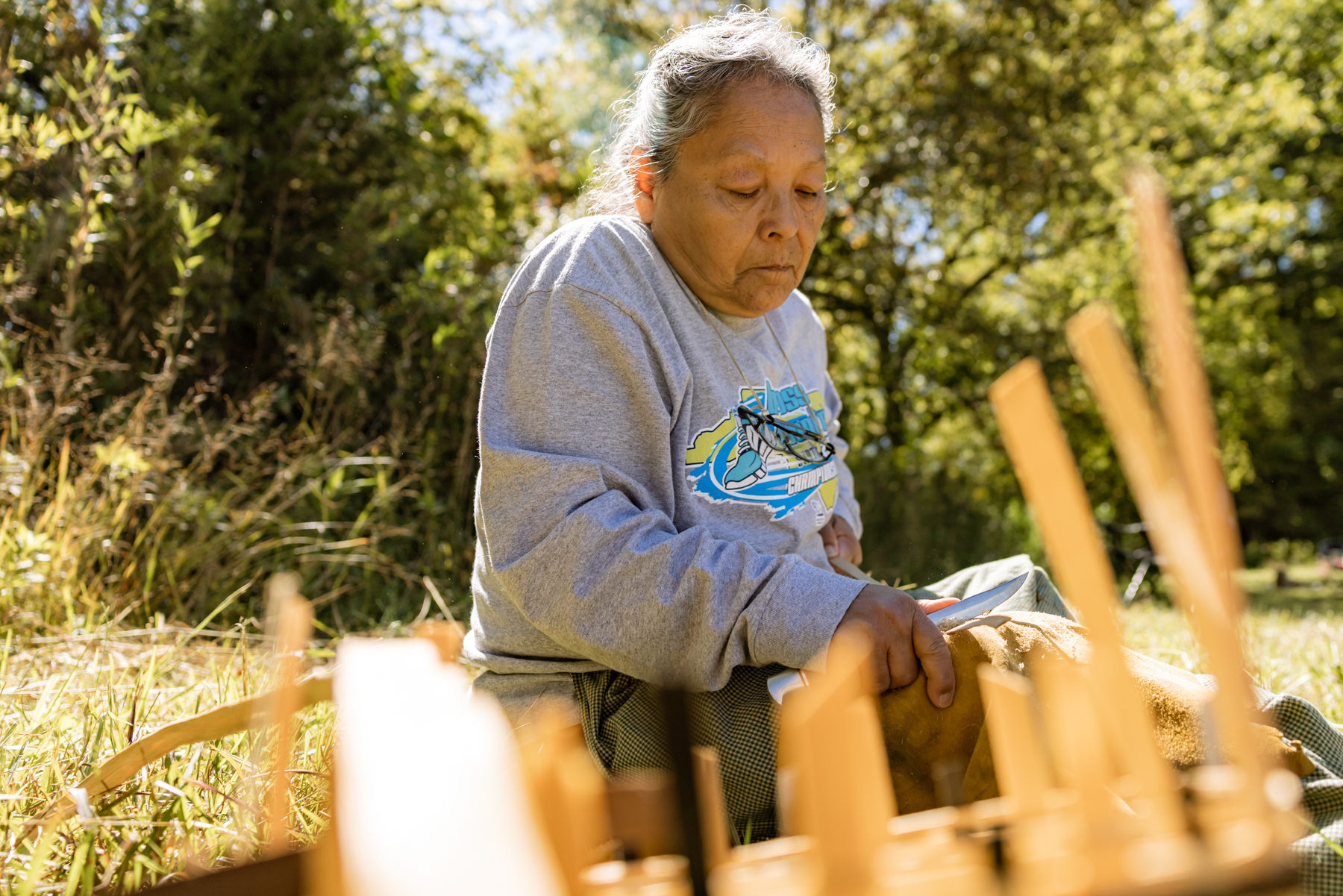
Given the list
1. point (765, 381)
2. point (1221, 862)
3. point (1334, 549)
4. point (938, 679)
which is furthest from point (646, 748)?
point (1334, 549)

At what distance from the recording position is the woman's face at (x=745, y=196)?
1.90 m

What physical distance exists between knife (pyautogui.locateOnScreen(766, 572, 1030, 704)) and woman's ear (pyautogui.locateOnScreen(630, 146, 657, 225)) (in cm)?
105

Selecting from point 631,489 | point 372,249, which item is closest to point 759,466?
point 631,489

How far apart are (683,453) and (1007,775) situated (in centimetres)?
130

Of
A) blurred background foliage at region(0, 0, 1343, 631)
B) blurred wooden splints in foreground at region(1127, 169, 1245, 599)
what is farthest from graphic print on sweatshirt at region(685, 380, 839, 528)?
blurred wooden splints in foreground at region(1127, 169, 1245, 599)

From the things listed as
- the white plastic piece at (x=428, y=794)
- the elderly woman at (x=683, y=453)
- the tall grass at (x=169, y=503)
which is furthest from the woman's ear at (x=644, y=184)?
the tall grass at (x=169, y=503)

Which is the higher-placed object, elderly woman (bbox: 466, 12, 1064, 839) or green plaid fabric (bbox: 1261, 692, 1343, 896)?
elderly woman (bbox: 466, 12, 1064, 839)

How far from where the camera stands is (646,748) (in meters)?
1.58

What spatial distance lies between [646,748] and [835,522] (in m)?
1.22

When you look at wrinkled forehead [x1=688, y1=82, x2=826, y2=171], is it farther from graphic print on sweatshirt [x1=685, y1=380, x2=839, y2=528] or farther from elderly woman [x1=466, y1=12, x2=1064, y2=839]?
graphic print on sweatshirt [x1=685, y1=380, x2=839, y2=528]

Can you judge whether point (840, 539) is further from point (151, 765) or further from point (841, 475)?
point (151, 765)

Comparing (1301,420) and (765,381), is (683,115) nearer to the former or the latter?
(765,381)

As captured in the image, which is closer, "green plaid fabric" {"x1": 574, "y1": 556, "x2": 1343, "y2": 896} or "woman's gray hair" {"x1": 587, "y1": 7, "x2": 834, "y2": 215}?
"green plaid fabric" {"x1": 574, "y1": 556, "x2": 1343, "y2": 896}

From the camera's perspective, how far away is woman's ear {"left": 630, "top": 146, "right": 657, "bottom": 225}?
81.1 inches
